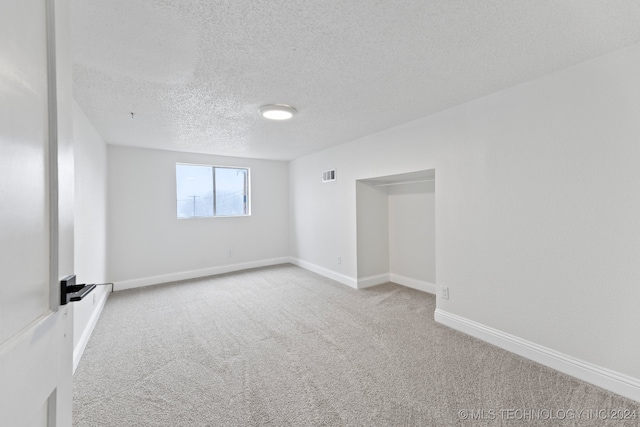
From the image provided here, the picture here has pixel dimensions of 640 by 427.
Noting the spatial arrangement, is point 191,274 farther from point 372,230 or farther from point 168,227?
point 372,230

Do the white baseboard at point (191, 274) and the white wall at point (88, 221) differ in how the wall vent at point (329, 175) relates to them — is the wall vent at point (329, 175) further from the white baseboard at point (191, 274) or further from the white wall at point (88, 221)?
the white wall at point (88, 221)

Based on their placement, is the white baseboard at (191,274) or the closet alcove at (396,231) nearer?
the closet alcove at (396,231)

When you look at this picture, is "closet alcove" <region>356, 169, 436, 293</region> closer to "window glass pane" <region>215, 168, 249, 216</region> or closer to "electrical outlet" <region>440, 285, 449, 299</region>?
"electrical outlet" <region>440, 285, 449, 299</region>

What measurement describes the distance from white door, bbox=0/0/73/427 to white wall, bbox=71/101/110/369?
2019 mm

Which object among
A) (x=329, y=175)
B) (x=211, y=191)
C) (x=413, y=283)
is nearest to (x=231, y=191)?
(x=211, y=191)

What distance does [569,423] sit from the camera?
1.56 m

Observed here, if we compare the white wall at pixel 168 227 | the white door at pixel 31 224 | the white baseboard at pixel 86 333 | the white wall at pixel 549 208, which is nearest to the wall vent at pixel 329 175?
the white wall at pixel 168 227

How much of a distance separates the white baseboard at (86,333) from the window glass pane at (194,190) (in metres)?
1.85

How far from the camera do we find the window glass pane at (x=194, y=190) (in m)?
4.78

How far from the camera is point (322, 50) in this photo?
5.61 feet

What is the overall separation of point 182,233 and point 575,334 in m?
5.17

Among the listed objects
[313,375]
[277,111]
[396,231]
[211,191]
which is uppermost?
[277,111]

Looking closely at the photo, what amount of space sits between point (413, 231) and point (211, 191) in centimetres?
376

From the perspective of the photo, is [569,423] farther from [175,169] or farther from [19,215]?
[175,169]
